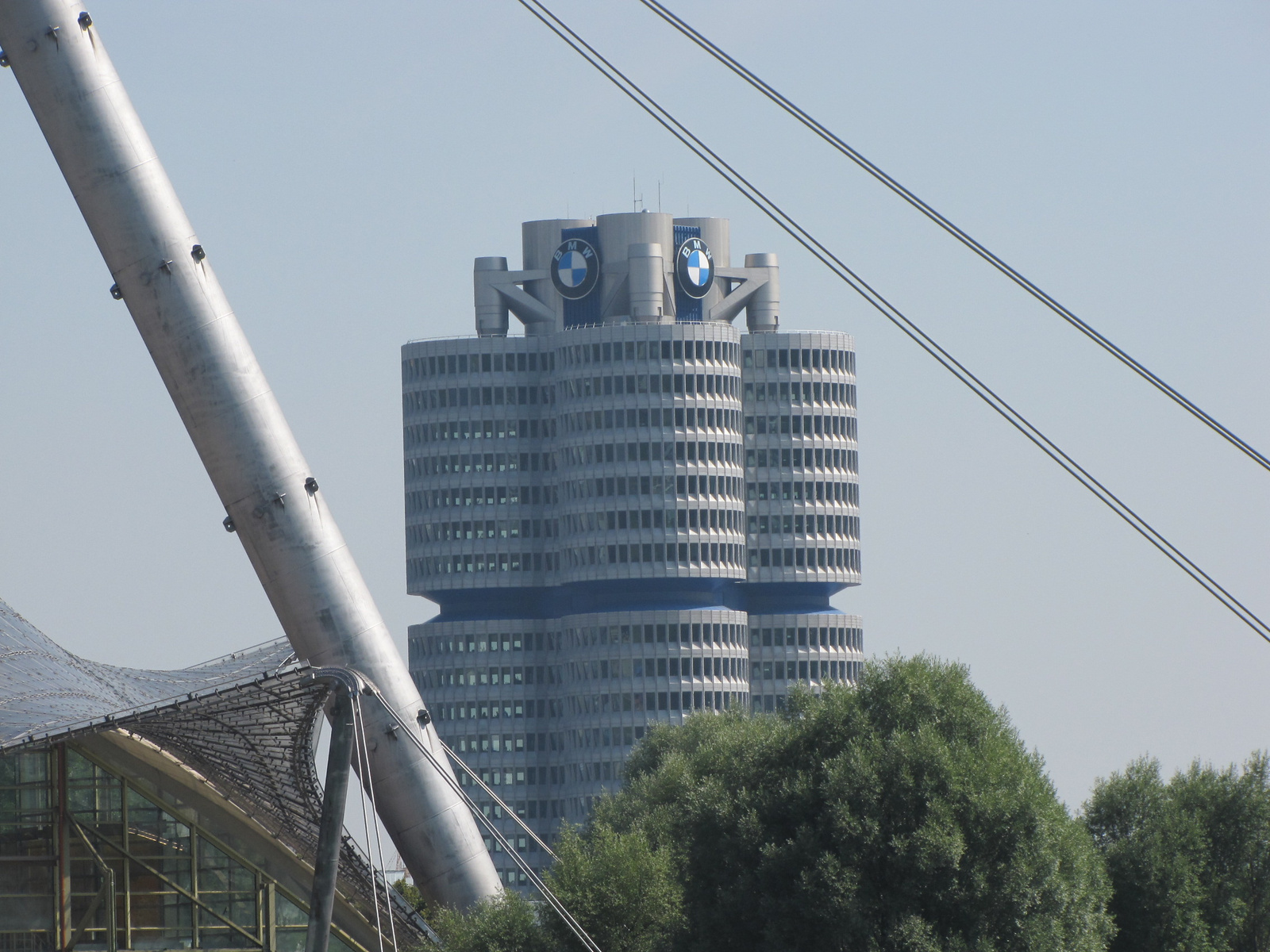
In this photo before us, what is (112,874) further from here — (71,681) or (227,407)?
(227,407)

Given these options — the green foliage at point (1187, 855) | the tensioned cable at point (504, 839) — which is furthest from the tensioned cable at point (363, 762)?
the green foliage at point (1187, 855)

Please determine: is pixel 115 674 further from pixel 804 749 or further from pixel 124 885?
pixel 804 749

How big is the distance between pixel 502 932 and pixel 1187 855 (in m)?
23.7

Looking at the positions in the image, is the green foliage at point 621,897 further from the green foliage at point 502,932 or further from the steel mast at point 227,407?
the steel mast at point 227,407

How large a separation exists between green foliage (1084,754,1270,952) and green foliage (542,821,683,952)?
51.0 feet

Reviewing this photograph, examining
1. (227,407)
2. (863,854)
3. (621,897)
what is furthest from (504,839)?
(227,407)

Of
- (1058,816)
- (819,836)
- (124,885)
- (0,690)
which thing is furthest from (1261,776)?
(0,690)

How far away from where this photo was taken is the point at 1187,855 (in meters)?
69.6

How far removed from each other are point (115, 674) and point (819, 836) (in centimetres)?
Result: 3612

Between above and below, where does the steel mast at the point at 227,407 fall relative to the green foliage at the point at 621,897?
above

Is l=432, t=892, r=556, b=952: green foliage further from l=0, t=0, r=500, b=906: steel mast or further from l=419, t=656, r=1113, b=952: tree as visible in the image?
l=0, t=0, r=500, b=906: steel mast

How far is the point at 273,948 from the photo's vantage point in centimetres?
6775

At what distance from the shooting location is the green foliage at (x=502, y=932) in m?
61.4

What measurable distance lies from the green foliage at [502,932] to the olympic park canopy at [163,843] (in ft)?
10.6
